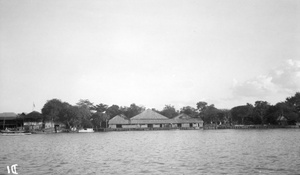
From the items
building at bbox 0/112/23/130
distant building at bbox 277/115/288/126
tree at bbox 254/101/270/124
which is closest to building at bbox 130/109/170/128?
tree at bbox 254/101/270/124

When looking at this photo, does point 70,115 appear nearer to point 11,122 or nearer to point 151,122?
point 11,122

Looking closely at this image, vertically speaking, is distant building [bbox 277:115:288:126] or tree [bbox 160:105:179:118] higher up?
A: tree [bbox 160:105:179:118]

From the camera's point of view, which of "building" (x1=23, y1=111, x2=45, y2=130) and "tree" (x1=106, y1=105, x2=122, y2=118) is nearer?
"building" (x1=23, y1=111, x2=45, y2=130)

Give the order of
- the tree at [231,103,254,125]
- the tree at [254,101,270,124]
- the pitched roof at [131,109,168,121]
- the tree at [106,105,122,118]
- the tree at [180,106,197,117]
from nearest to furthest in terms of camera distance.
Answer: the tree at [254,101,270,124] → the pitched roof at [131,109,168,121] → the tree at [231,103,254,125] → the tree at [106,105,122,118] → the tree at [180,106,197,117]

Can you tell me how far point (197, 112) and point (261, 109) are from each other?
31.7 meters

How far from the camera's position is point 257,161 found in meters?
21.1

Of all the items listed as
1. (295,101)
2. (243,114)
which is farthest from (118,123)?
(295,101)

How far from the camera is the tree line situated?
78.8m

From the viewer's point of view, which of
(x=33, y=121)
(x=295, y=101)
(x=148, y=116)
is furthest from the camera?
(x=148, y=116)

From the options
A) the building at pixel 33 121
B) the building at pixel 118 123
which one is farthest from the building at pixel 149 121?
the building at pixel 33 121

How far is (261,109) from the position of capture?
3681 inches

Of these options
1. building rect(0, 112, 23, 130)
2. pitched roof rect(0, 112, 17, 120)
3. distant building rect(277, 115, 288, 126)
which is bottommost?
distant building rect(277, 115, 288, 126)

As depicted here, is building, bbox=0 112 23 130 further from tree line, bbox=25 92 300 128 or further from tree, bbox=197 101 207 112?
tree, bbox=197 101 207 112

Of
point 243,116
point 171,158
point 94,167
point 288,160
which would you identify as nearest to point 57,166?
point 94,167
